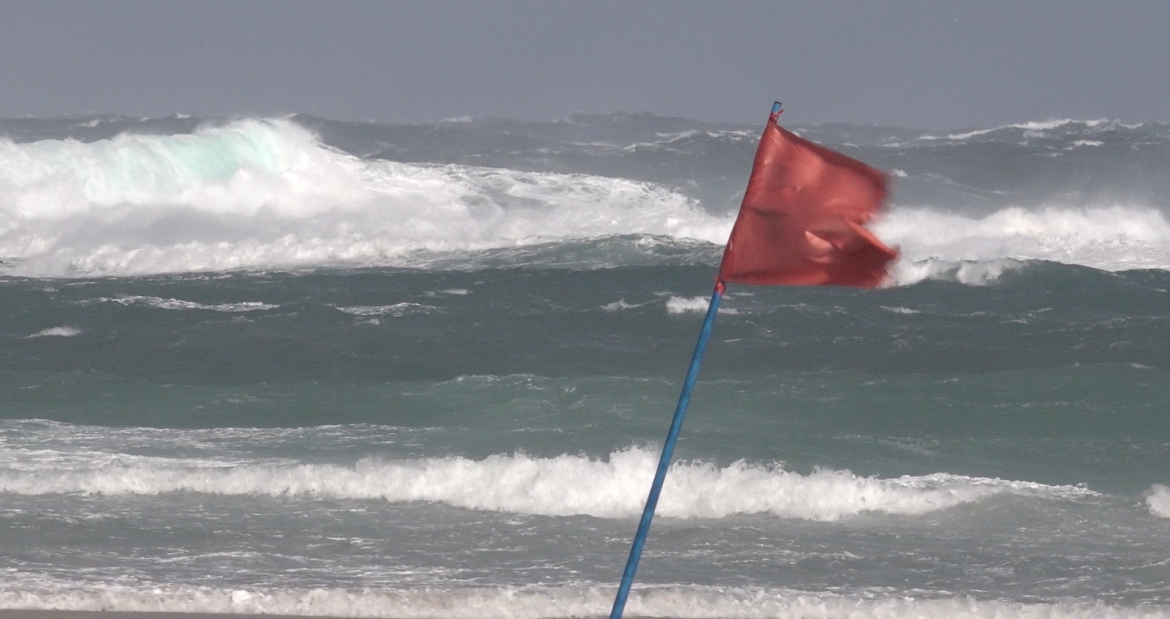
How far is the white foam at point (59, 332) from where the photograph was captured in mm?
18406

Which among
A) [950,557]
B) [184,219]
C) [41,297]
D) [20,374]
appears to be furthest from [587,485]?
[184,219]

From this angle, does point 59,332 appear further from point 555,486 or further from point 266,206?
point 266,206

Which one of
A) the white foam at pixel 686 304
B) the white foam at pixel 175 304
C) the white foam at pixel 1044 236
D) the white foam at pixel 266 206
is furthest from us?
the white foam at pixel 266 206

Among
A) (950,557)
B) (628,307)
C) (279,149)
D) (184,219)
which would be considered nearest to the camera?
(950,557)

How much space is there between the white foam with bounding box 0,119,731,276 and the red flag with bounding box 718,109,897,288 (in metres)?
23.1

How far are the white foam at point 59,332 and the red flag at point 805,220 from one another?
53.5ft

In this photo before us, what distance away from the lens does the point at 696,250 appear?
25609 mm

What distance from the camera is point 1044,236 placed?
102 ft

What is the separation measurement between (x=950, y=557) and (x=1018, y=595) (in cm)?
96

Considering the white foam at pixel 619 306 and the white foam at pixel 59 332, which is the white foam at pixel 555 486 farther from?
the white foam at pixel 619 306

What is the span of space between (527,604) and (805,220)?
396 centimetres

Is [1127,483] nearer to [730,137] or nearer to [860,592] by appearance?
[860,592]

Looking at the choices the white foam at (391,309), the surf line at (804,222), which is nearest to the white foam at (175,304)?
the white foam at (391,309)

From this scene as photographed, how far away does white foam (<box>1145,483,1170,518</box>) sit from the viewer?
10031 mm
